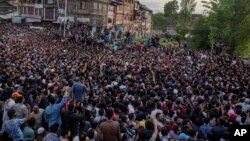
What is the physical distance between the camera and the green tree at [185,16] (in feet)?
253

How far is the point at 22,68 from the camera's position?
59.0 ft

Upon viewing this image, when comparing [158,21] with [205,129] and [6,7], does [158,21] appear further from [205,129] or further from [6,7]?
[205,129]

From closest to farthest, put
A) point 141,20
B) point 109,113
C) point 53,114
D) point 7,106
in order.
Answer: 1. point 109,113
2. point 53,114
3. point 7,106
4. point 141,20

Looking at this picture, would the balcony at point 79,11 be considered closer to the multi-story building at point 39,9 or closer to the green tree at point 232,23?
the multi-story building at point 39,9

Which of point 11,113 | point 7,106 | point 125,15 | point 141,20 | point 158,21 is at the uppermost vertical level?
point 125,15

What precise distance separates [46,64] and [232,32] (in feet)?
89.0

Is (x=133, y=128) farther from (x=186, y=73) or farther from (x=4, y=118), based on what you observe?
(x=186, y=73)

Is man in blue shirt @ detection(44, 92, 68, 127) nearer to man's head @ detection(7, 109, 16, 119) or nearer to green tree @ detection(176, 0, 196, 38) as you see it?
man's head @ detection(7, 109, 16, 119)

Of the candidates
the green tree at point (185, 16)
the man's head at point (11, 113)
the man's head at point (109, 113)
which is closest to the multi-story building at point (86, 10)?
the green tree at point (185, 16)

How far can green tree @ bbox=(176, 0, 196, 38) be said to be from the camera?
77062 millimetres

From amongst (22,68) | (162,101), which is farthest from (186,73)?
(162,101)

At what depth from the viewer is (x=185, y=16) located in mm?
80625

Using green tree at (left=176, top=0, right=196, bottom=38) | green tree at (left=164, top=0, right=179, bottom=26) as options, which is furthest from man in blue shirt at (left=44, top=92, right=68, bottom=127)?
green tree at (left=164, top=0, right=179, bottom=26)

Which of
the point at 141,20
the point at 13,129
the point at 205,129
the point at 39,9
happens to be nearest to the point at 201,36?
the point at 39,9
